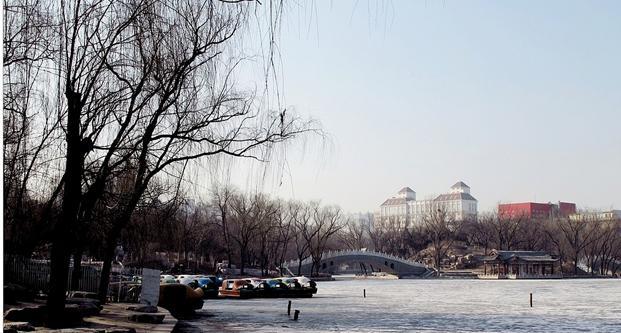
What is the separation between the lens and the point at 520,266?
84.9 metres

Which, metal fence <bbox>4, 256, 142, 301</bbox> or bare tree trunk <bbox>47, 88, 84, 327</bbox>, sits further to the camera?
metal fence <bbox>4, 256, 142, 301</bbox>

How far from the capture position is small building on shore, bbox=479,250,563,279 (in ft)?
277

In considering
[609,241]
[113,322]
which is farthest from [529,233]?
[113,322]

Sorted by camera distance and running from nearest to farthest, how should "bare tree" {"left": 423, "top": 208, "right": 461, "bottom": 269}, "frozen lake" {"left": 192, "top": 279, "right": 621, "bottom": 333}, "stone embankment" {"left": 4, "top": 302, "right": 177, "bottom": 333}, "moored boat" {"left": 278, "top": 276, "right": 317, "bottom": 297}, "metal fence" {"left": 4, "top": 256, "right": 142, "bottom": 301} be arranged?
1. "stone embankment" {"left": 4, "top": 302, "right": 177, "bottom": 333}
2. "metal fence" {"left": 4, "top": 256, "right": 142, "bottom": 301}
3. "frozen lake" {"left": 192, "top": 279, "right": 621, "bottom": 333}
4. "moored boat" {"left": 278, "top": 276, "right": 317, "bottom": 297}
5. "bare tree" {"left": 423, "top": 208, "right": 461, "bottom": 269}

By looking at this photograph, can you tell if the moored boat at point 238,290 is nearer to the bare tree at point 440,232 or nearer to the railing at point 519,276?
the railing at point 519,276

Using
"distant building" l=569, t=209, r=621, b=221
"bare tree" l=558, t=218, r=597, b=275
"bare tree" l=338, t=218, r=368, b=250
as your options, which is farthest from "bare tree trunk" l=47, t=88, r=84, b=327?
→ "bare tree" l=338, t=218, r=368, b=250

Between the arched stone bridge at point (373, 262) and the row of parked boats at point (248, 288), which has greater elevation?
the arched stone bridge at point (373, 262)

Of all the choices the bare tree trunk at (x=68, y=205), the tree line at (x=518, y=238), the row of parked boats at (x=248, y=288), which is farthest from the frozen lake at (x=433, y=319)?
the tree line at (x=518, y=238)

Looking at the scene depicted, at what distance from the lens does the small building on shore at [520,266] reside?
84375 mm

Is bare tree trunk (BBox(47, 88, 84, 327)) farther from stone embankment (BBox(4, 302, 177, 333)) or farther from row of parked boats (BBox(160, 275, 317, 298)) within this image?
row of parked boats (BBox(160, 275, 317, 298))

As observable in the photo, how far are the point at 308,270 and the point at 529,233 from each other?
3445 centimetres

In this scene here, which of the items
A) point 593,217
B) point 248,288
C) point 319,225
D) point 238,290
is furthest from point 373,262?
point 238,290

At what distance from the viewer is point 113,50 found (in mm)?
9320

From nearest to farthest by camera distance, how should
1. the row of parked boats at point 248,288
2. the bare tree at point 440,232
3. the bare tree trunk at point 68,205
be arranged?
the bare tree trunk at point 68,205 < the row of parked boats at point 248,288 < the bare tree at point 440,232
